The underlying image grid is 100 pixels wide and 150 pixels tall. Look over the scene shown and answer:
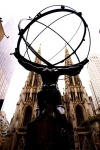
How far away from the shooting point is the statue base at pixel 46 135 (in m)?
2.06

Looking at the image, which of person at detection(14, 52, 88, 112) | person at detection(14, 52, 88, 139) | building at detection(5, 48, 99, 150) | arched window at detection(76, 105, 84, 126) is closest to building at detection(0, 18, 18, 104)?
building at detection(5, 48, 99, 150)

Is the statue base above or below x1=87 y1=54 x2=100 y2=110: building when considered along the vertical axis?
below

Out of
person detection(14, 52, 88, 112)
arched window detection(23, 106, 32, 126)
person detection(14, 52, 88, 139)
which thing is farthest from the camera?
arched window detection(23, 106, 32, 126)

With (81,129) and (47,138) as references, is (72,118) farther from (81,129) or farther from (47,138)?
(47,138)

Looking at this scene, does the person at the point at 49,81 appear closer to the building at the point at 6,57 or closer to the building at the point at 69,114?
the building at the point at 69,114

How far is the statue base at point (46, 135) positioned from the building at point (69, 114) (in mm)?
19798

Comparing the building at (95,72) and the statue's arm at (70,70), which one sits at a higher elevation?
the building at (95,72)

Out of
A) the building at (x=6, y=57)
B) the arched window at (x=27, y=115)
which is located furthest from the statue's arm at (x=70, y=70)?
the building at (x=6, y=57)

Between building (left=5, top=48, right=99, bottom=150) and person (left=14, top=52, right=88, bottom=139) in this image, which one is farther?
building (left=5, top=48, right=99, bottom=150)

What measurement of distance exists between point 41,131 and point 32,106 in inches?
1242

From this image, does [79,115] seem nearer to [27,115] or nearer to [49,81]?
[27,115]

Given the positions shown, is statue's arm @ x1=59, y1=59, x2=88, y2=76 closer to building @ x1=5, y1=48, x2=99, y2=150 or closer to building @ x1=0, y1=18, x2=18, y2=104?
building @ x1=5, y1=48, x2=99, y2=150

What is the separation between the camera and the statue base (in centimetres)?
206

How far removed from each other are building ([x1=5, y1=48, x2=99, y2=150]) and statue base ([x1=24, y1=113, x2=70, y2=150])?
1980cm
